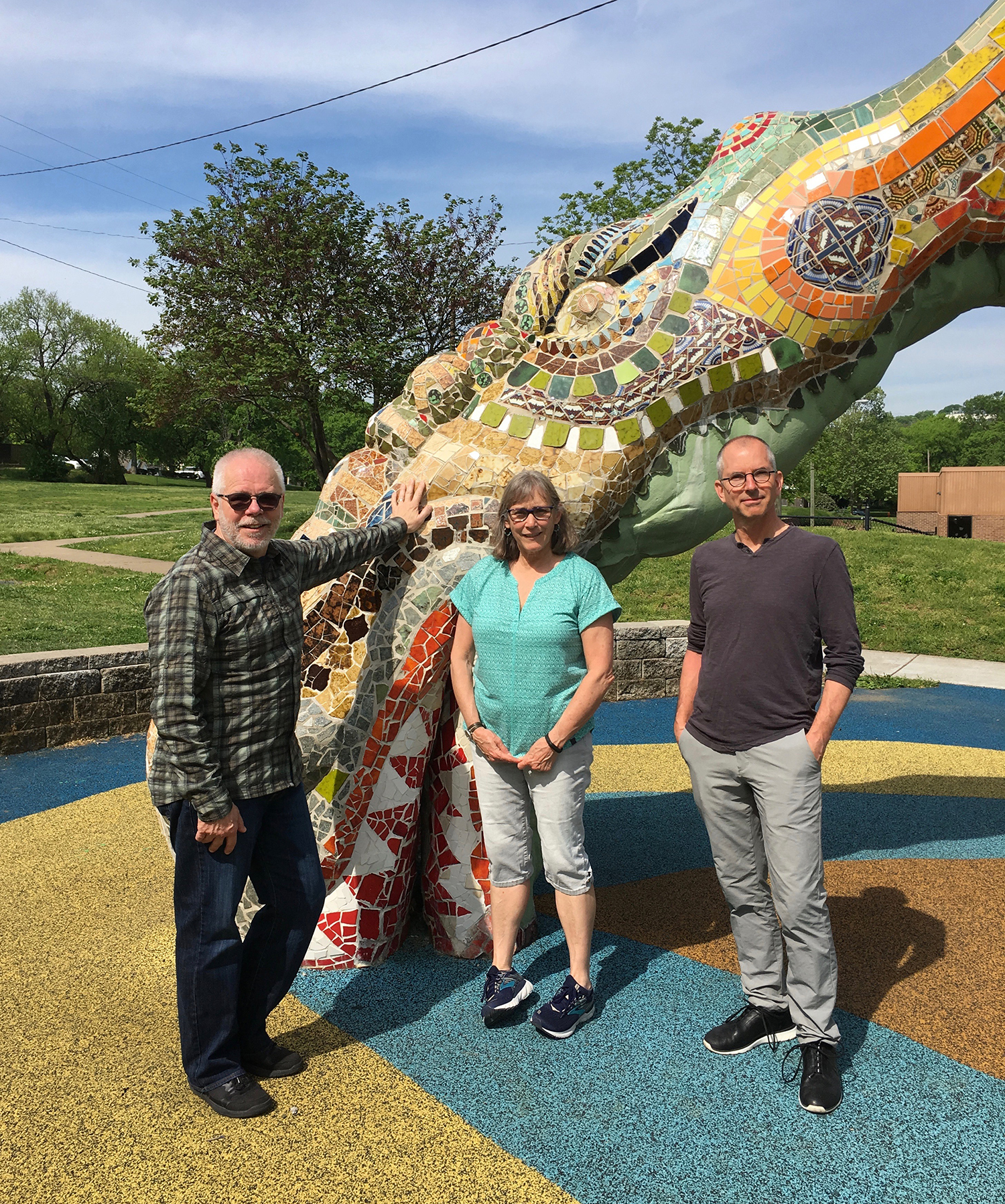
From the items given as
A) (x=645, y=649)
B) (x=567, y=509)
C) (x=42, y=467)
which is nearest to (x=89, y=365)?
(x=42, y=467)

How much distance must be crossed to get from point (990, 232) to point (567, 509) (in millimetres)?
1982

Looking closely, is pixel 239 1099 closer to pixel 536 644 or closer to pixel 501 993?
pixel 501 993

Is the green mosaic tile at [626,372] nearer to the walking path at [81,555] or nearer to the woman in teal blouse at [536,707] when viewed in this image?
the woman in teal blouse at [536,707]

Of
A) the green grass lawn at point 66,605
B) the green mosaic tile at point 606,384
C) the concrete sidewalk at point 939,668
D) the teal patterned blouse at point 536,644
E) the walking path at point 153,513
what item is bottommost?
the concrete sidewalk at point 939,668

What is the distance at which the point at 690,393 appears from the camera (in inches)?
144

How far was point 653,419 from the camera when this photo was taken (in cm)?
367

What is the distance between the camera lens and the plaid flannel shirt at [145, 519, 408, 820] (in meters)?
2.52

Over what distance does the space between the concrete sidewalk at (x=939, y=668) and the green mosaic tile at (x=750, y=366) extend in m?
6.39

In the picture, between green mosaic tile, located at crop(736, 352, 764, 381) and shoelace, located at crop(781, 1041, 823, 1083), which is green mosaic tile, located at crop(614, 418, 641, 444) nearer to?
green mosaic tile, located at crop(736, 352, 764, 381)

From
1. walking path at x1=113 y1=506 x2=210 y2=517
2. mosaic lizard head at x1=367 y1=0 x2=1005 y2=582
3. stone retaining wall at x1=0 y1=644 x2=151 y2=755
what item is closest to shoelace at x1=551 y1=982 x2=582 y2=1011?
mosaic lizard head at x1=367 y1=0 x2=1005 y2=582

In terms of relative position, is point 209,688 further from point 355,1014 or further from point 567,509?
point 567,509

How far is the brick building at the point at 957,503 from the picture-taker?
29391mm

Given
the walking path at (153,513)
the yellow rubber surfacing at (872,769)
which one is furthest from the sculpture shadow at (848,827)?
the walking path at (153,513)

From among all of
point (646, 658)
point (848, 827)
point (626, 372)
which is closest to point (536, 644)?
point (626, 372)
